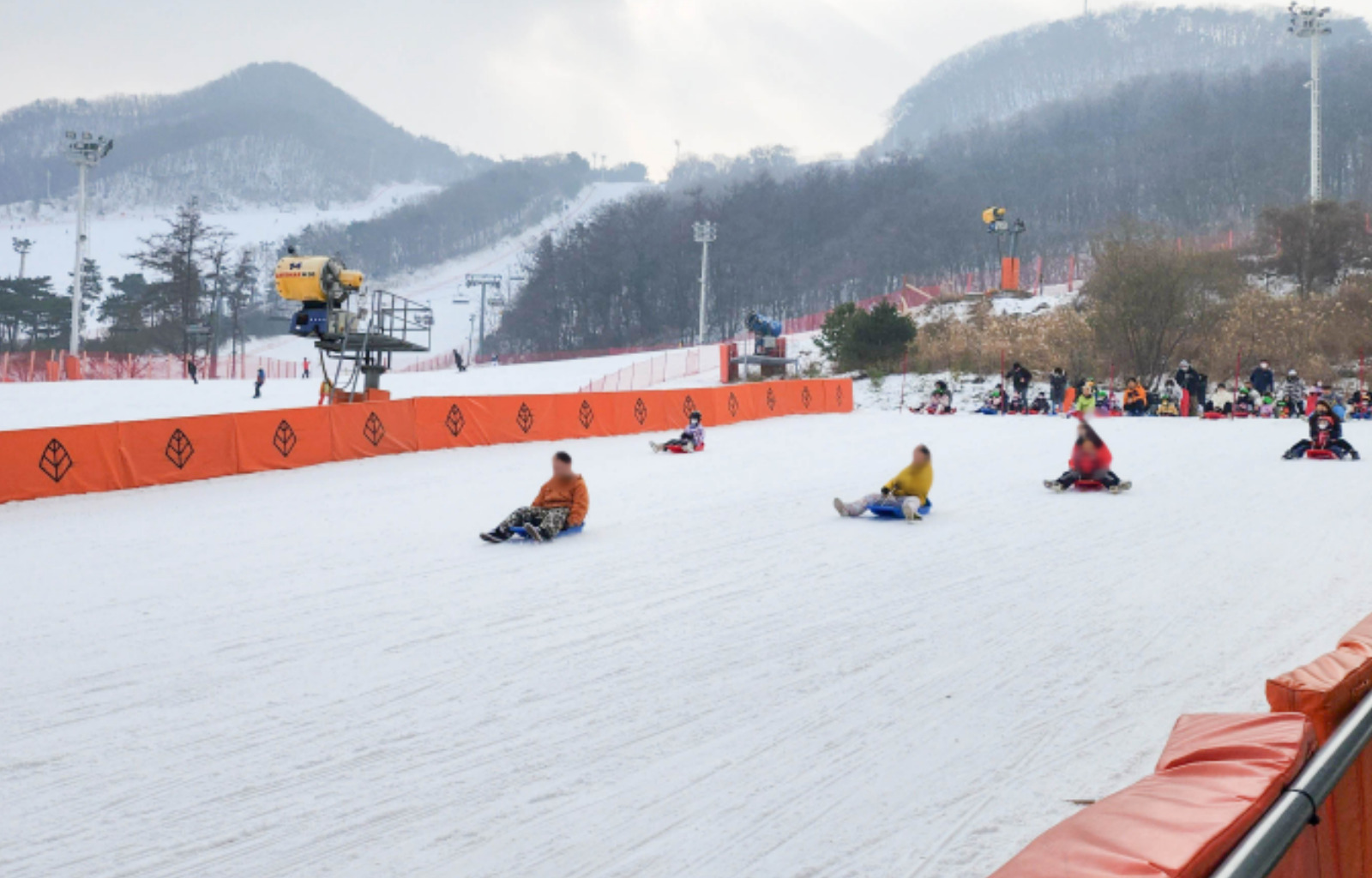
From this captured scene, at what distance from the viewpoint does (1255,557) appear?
10.7 m

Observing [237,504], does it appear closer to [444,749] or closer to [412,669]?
[412,669]

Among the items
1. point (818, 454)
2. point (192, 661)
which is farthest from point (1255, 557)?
point (818, 454)

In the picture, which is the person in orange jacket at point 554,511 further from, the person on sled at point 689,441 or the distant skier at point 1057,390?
the distant skier at point 1057,390

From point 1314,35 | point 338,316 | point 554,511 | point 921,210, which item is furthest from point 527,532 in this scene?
point 921,210

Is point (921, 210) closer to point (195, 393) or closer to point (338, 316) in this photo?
point (195, 393)

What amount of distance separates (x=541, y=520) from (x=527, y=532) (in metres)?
0.24

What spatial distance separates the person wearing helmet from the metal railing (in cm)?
3051

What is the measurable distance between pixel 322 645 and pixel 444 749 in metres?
2.64

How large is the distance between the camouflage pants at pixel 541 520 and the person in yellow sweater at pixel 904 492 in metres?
3.74

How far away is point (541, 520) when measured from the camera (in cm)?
1242

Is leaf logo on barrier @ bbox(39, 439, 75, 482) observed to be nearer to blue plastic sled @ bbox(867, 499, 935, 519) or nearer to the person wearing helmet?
blue plastic sled @ bbox(867, 499, 935, 519)

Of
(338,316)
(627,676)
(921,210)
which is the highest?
(921,210)

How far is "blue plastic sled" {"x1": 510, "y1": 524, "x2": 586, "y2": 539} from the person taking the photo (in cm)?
1239

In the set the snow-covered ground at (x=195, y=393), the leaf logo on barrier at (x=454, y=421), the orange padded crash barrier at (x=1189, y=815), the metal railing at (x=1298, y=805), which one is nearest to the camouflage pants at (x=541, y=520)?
the orange padded crash barrier at (x=1189, y=815)
